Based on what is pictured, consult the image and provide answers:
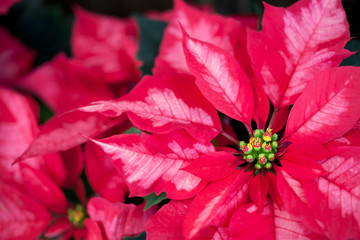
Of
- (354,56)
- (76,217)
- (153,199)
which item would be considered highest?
(354,56)

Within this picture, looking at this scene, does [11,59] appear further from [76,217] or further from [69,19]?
[76,217]

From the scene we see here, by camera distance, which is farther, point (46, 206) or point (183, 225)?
point (46, 206)

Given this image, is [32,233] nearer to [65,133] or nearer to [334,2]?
[65,133]

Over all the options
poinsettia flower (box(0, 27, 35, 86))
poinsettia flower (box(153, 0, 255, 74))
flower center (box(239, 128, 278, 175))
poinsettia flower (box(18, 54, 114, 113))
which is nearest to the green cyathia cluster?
flower center (box(239, 128, 278, 175))

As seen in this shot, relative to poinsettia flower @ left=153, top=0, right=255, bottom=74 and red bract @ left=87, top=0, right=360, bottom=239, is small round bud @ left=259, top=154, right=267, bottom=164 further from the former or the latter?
poinsettia flower @ left=153, top=0, right=255, bottom=74

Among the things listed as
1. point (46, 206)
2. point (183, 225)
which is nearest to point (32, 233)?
point (46, 206)

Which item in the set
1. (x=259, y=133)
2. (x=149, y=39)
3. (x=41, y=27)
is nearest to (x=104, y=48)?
(x=149, y=39)
